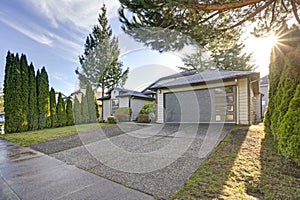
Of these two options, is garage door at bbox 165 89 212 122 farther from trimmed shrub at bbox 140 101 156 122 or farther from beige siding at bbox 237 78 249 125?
trimmed shrub at bbox 140 101 156 122

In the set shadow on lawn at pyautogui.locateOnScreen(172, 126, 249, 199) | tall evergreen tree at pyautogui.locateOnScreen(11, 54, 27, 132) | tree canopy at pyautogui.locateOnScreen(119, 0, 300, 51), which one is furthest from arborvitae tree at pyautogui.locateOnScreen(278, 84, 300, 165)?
tall evergreen tree at pyautogui.locateOnScreen(11, 54, 27, 132)

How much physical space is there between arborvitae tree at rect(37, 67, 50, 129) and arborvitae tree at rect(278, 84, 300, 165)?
1322cm

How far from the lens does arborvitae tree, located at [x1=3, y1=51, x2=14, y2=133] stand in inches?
393

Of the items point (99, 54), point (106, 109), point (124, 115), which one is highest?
point (99, 54)

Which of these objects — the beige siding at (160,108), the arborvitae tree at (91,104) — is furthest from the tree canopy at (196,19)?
the arborvitae tree at (91,104)

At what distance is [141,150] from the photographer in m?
4.90

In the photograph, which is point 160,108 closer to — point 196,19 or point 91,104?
point 196,19

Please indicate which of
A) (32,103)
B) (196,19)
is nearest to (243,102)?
(196,19)

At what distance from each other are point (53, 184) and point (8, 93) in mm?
10405

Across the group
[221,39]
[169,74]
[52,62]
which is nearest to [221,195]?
[221,39]

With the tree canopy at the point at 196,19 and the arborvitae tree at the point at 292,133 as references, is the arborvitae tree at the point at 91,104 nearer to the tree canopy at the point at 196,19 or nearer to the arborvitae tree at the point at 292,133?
the tree canopy at the point at 196,19

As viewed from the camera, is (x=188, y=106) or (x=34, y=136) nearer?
(x=34, y=136)

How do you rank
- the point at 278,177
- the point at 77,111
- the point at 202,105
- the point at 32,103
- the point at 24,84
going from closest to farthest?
the point at 278,177 < the point at 202,105 < the point at 24,84 < the point at 32,103 < the point at 77,111

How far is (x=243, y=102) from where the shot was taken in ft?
26.8
